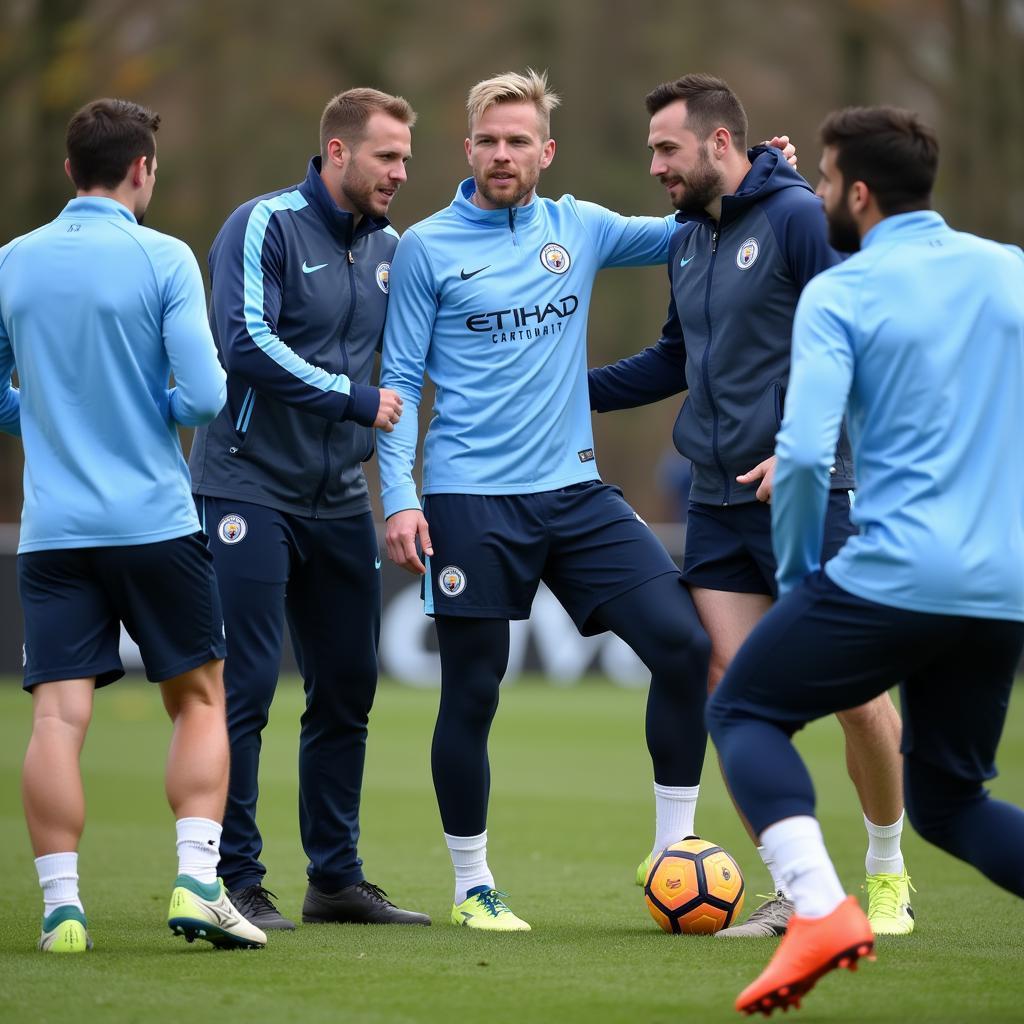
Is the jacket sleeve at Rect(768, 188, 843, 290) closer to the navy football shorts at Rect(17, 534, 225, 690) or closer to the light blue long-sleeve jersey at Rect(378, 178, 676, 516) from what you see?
the light blue long-sleeve jersey at Rect(378, 178, 676, 516)

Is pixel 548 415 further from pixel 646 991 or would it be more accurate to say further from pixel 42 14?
pixel 42 14

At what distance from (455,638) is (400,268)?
132 cm

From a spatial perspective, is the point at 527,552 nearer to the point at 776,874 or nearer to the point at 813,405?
the point at 776,874

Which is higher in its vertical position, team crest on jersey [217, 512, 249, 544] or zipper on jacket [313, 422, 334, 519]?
zipper on jacket [313, 422, 334, 519]

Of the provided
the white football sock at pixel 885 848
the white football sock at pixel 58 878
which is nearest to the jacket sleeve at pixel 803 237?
the white football sock at pixel 885 848

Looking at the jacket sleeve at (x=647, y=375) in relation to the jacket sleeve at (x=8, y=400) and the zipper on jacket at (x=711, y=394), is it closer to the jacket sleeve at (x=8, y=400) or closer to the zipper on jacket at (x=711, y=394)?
the zipper on jacket at (x=711, y=394)

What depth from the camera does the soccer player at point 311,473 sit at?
6.04m

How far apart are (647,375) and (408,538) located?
1232mm

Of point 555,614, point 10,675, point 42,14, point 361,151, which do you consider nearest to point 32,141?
point 42,14

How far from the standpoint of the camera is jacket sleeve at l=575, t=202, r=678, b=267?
648cm

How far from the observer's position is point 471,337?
620 cm

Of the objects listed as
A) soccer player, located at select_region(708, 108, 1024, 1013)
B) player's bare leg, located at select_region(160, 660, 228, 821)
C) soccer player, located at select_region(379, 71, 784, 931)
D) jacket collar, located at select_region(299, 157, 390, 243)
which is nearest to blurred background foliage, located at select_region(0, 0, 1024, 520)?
jacket collar, located at select_region(299, 157, 390, 243)

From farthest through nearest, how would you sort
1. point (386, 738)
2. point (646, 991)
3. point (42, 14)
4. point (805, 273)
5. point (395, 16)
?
point (395, 16)
point (42, 14)
point (386, 738)
point (805, 273)
point (646, 991)

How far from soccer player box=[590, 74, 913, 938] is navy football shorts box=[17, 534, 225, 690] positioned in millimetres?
1750
